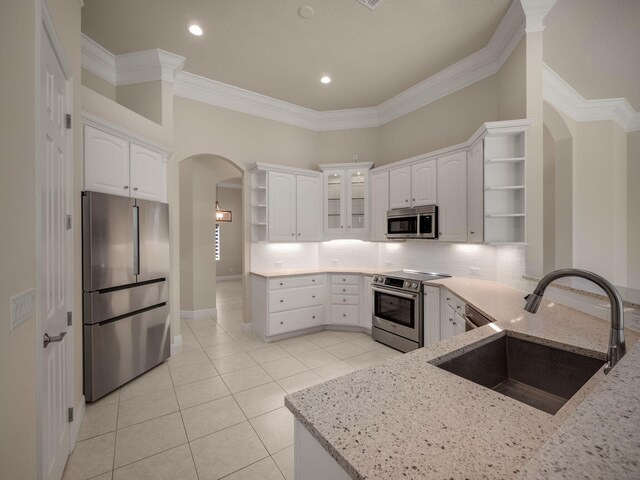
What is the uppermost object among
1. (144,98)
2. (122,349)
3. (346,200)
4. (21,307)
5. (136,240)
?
(144,98)

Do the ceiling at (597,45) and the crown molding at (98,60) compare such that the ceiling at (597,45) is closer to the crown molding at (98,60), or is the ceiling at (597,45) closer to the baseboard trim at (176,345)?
the crown molding at (98,60)

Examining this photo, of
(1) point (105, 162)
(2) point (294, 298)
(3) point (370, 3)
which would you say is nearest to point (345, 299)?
(2) point (294, 298)

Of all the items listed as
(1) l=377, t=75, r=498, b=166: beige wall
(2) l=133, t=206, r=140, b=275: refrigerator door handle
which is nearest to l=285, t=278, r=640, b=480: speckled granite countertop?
(2) l=133, t=206, r=140, b=275: refrigerator door handle

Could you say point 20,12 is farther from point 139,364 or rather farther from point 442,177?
point 442,177

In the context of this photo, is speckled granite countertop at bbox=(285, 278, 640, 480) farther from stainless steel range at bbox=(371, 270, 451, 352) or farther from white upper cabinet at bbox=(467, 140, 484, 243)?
stainless steel range at bbox=(371, 270, 451, 352)

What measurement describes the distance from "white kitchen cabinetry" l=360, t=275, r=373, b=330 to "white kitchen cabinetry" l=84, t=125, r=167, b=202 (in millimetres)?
2825

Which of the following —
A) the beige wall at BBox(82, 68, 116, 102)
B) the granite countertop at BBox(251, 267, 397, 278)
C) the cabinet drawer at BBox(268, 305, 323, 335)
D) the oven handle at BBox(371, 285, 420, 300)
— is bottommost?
the cabinet drawer at BBox(268, 305, 323, 335)

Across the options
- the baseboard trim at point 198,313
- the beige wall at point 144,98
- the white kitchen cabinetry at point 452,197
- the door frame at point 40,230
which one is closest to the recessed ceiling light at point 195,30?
the beige wall at point 144,98

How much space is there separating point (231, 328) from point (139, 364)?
5.82 feet

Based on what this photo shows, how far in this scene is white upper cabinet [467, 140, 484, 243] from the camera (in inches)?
117

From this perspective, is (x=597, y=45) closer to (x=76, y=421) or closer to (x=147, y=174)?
(x=147, y=174)

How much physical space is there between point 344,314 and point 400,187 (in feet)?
6.55

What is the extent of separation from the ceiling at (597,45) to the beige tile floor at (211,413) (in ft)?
11.3

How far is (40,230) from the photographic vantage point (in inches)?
51.8
